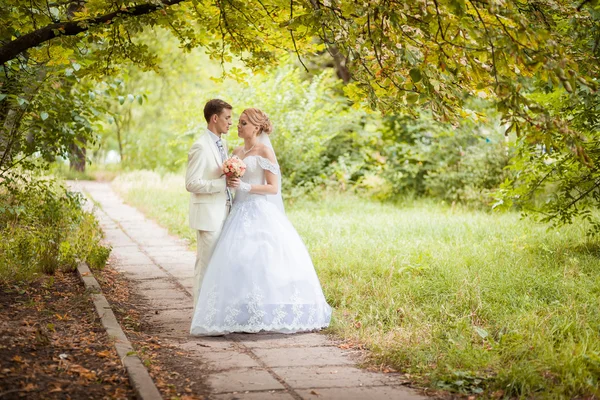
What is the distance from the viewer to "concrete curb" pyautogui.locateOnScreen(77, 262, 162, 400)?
16.4 ft

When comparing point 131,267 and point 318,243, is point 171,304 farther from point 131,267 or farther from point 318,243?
point 318,243

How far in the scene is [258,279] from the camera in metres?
7.05

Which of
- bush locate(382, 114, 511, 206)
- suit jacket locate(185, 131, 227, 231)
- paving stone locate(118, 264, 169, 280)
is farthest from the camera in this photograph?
bush locate(382, 114, 511, 206)

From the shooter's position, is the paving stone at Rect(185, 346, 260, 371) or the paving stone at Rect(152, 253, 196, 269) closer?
the paving stone at Rect(185, 346, 260, 371)

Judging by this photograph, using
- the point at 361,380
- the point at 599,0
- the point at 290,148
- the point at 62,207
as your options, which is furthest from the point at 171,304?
the point at 290,148

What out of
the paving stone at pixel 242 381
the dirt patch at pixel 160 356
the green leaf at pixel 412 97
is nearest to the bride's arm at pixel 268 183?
the dirt patch at pixel 160 356

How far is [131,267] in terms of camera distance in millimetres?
10648

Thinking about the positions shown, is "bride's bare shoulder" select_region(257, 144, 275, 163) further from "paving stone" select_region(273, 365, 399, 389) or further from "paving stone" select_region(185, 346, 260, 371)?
"paving stone" select_region(273, 365, 399, 389)

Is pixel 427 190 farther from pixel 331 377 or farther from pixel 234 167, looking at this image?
pixel 331 377

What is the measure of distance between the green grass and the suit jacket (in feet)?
5.32

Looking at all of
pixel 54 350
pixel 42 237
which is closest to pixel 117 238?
pixel 42 237

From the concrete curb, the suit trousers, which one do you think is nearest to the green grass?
the suit trousers

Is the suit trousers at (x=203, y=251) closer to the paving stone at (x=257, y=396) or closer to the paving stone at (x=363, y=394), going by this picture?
the paving stone at (x=257, y=396)

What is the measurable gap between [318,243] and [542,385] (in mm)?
6164
